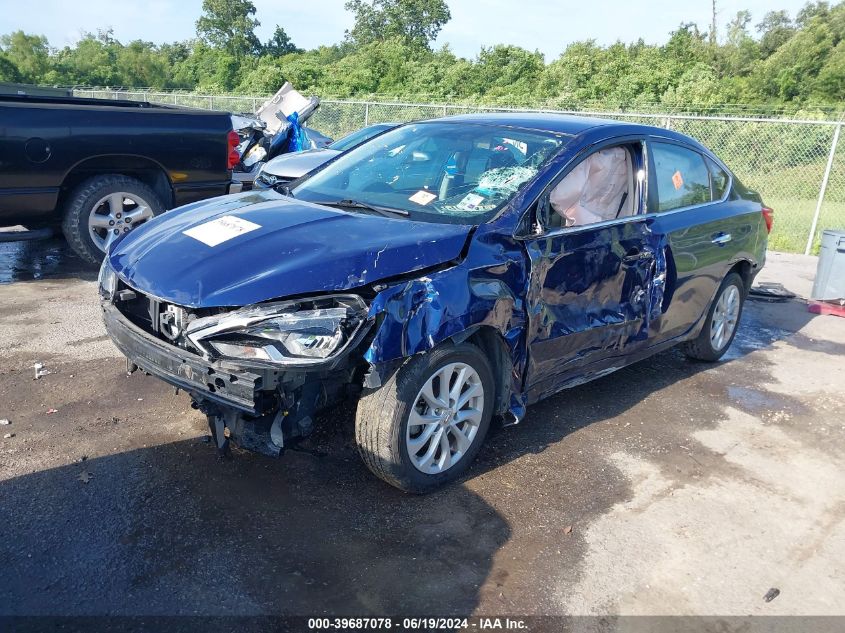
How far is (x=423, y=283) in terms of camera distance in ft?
10.3

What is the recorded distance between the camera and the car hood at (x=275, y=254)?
9.91 ft

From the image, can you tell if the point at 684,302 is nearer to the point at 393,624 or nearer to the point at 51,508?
the point at 393,624

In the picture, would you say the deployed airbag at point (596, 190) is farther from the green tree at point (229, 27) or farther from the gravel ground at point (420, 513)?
the green tree at point (229, 27)

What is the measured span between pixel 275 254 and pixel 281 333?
42 cm

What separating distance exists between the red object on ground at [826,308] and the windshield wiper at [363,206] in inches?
223

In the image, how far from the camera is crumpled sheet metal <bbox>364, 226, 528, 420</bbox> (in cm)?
301

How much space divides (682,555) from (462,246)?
1696 mm

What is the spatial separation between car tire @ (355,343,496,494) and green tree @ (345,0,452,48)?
63.9 m

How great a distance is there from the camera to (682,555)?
10.5 feet

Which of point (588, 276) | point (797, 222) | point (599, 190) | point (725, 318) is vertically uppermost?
point (599, 190)

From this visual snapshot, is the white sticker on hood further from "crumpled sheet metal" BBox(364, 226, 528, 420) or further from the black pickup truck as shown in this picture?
the black pickup truck

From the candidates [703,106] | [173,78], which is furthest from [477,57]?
[173,78]

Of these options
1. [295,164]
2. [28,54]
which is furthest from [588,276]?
[28,54]

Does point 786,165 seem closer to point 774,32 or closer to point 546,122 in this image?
point 546,122
